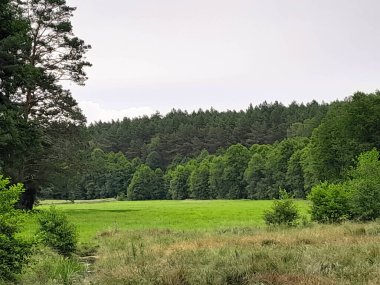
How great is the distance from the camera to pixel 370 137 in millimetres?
57531

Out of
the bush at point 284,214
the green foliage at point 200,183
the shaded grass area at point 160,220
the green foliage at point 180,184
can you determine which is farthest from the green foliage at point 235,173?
the bush at point 284,214

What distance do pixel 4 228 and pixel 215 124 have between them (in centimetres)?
14103

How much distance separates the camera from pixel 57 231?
693 inches

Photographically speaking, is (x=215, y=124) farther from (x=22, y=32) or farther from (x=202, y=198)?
(x=22, y=32)

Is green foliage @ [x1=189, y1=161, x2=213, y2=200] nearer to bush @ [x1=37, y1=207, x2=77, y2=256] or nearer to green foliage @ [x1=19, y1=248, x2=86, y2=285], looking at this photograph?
bush @ [x1=37, y1=207, x2=77, y2=256]

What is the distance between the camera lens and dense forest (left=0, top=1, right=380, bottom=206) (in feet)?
101

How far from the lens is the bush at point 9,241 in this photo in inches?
434

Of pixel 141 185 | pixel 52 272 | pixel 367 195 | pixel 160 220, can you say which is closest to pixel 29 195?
pixel 160 220

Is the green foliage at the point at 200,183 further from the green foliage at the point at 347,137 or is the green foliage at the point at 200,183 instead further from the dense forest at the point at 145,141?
the green foliage at the point at 347,137

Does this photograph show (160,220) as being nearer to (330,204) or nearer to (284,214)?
(284,214)

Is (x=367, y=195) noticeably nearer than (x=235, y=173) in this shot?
Yes

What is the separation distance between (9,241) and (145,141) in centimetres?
15545

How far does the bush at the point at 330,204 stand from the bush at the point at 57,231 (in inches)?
600

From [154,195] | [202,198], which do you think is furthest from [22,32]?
[154,195]
